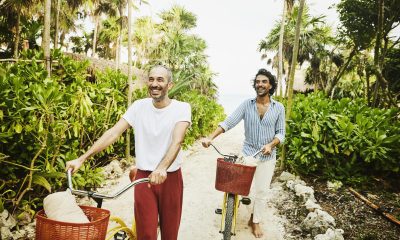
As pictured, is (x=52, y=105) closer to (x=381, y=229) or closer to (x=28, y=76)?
(x=28, y=76)

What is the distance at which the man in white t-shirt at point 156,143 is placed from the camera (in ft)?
8.44

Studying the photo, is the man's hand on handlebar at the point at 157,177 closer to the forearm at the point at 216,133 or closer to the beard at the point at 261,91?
the forearm at the point at 216,133

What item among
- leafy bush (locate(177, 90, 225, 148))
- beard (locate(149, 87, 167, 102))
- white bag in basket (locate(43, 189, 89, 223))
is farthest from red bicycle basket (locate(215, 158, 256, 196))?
leafy bush (locate(177, 90, 225, 148))

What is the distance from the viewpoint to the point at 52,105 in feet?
14.0

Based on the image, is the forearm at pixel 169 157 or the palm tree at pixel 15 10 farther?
the palm tree at pixel 15 10

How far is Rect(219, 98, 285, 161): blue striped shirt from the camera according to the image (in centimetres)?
416

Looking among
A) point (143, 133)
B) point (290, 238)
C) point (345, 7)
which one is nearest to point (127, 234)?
point (143, 133)

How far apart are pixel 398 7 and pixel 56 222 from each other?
12996 mm

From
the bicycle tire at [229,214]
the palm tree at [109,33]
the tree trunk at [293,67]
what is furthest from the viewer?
the palm tree at [109,33]

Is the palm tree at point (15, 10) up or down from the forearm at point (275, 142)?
up

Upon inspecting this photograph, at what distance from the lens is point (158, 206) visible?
2.71 m

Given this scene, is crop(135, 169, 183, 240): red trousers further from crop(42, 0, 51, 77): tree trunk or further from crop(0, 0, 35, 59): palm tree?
crop(0, 0, 35, 59): palm tree

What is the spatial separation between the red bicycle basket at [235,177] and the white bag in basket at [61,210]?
1.92 metres

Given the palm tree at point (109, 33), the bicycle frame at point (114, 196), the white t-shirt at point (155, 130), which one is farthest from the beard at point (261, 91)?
the palm tree at point (109, 33)
